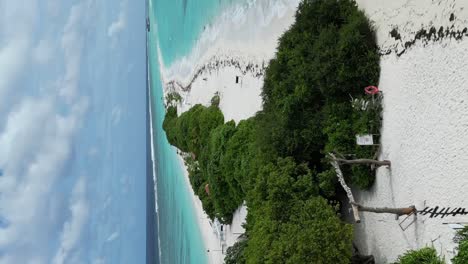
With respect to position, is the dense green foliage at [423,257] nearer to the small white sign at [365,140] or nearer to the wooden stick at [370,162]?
the wooden stick at [370,162]

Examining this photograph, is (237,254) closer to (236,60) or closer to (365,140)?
(365,140)

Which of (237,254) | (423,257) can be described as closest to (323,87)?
(423,257)

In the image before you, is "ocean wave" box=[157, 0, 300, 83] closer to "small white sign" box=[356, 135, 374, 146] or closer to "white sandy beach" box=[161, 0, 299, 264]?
"white sandy beach" box=[161, 0, 299, 264]

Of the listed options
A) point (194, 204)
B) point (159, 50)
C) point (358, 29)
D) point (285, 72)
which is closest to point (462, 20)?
point (358, 29)

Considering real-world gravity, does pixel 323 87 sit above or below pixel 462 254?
above

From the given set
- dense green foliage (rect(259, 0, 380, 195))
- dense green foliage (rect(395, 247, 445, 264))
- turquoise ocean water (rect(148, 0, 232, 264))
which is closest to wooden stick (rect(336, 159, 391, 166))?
dense green foliage (rect(259, 0, 380, 195))

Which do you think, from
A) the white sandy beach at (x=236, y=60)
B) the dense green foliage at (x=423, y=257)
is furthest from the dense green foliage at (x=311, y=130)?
the white sandy beach at (x=236, y=60)
